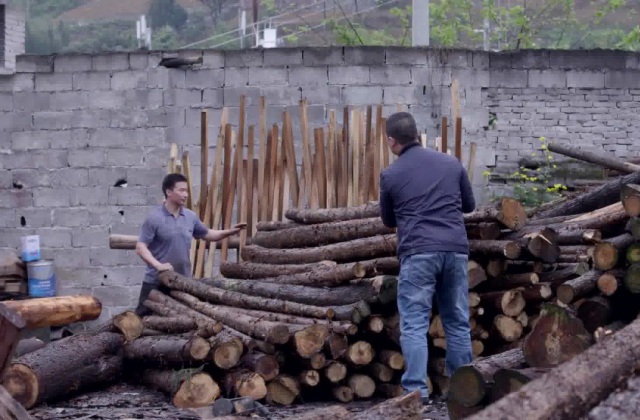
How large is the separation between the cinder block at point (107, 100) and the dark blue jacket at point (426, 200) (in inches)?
216

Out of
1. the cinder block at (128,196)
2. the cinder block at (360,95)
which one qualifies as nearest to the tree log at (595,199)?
the cinder block at (360,95)

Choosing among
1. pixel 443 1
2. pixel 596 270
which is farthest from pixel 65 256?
pixel 443 1

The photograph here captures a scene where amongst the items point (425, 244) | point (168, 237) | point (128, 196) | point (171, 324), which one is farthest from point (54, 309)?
point (425, 244)

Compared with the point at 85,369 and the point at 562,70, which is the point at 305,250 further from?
the point at 562,70

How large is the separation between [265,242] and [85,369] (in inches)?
70.2

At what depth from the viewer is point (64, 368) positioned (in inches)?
325

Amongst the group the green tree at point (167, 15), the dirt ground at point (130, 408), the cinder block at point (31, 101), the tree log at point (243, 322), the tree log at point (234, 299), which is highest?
the green tree at point (167, 15)

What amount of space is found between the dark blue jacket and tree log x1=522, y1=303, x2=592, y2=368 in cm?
112

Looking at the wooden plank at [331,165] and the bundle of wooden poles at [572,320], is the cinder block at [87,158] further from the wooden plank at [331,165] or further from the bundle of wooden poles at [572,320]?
the bundle of wooden poles at [572,320]

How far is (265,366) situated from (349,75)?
4839mm

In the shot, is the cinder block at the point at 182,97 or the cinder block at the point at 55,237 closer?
the cinder block at the point at 182,97

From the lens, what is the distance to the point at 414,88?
11859mm

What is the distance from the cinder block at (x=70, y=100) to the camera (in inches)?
475

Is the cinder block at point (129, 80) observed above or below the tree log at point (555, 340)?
above
